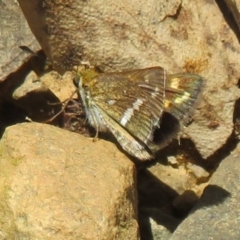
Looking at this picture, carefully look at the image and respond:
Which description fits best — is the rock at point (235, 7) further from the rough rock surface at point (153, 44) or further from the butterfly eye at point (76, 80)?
the butterfly eye at point (76, 80)

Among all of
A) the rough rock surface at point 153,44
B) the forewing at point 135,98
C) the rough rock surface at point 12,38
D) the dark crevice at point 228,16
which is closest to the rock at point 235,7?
the dark crevice at point 228,16

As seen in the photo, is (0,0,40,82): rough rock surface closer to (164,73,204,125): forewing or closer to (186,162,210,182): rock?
(164,73,204,125): forewing

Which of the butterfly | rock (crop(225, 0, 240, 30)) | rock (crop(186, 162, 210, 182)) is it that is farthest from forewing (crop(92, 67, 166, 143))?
rock (crop(225, 0, 240, 30))

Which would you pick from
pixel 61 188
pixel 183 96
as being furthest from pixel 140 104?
pixel 61 188

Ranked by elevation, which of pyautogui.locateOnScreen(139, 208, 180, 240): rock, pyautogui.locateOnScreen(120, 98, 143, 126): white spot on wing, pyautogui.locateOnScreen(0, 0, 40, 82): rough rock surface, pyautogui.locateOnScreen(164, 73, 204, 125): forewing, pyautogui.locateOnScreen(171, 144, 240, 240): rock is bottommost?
pyautogui.locateOnScreen(139, 208, 180, 240): rock

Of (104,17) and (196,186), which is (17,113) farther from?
(196,186)
